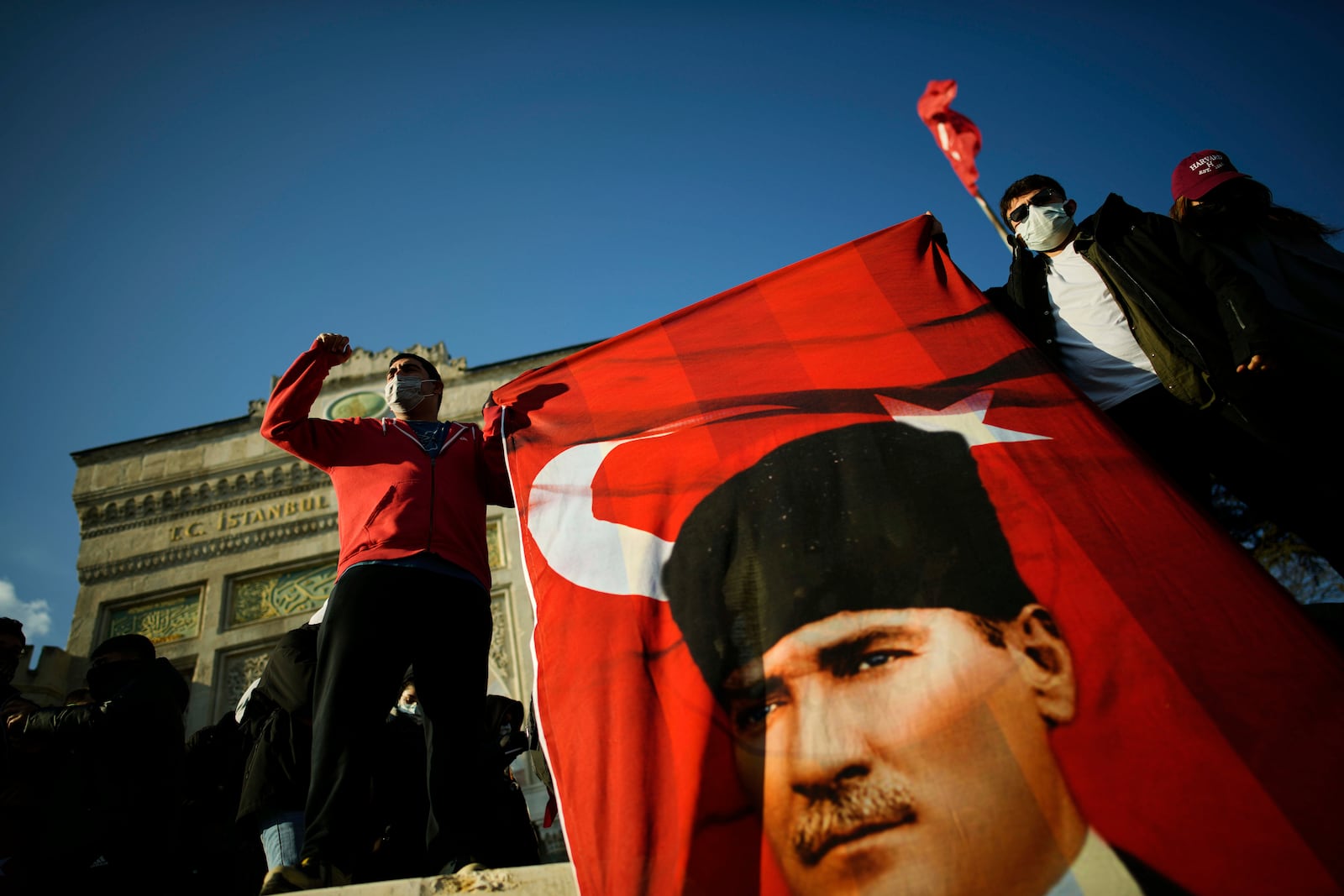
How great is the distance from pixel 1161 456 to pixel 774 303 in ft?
4.79

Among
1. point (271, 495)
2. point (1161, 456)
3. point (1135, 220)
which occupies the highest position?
point (271, 495)

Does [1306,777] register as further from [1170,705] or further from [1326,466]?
[1326,466]

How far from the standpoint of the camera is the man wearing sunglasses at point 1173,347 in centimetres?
260

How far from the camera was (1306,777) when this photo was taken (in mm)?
1620

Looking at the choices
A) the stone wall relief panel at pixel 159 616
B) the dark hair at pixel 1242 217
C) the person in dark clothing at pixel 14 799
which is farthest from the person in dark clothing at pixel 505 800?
the stone wall relief panel at pixel 159 616

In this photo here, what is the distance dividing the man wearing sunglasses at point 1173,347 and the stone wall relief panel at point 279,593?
6.98m

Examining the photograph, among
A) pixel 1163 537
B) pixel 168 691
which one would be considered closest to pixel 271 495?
pixel 168 691

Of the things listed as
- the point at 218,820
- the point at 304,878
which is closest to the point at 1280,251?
the point at 304,878

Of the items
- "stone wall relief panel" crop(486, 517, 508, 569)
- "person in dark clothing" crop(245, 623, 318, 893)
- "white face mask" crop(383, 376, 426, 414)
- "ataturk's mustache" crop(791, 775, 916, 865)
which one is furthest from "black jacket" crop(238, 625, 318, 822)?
"stone wall relief panel" crop(486, 517, 508, 569)

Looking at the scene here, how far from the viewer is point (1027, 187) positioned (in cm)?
337

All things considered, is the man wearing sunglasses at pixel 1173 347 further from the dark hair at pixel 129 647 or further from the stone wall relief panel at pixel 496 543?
the stone wall relief panel at pixel 496 543

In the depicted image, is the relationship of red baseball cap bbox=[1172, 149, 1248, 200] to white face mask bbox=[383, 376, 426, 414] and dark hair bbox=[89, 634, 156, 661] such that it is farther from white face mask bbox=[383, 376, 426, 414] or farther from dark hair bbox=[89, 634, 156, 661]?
dark hair bbox=[89, 634, 156, 661]

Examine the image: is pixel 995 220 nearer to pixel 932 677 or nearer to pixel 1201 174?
pixel 1201 174

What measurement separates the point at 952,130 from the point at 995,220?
1161 millimetres
